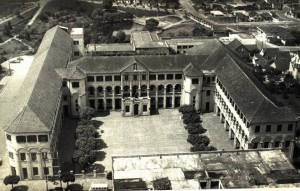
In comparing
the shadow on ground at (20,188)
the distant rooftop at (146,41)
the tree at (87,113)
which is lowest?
the shadow on ground at (20,188)

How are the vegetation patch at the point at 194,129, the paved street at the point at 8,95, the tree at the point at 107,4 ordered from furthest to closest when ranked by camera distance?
the tree at the point at 107,4
the vegetation patch at the point at 194,129
the paved street at the point at 8,95

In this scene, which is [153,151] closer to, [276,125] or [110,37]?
[276,125]

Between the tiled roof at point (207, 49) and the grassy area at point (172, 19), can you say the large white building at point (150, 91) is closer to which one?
the tiled roof at point (207, 49)

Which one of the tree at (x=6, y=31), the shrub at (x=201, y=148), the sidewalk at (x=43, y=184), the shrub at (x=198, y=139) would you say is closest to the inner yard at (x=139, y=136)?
the shrub at (x=198, y=139)

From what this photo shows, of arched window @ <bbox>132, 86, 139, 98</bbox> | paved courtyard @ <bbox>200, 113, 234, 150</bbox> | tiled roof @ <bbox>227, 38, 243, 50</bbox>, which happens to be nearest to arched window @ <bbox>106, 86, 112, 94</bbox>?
arched window @ <bbox>132, 86, 139, 98</bbox>

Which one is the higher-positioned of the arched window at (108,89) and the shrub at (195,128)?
the arched window at (108,89)

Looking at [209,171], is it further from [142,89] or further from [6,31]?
[6,31]
